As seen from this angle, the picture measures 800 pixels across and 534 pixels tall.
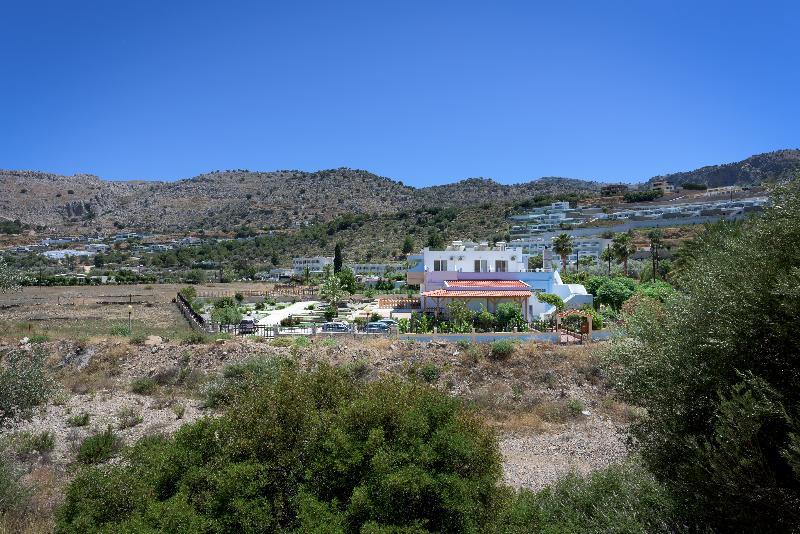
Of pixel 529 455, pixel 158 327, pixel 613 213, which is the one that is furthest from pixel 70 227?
pixel 529 455

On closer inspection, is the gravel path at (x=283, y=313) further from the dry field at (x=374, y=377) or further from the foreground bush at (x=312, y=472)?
the foreground bush at (x=312, y=472)

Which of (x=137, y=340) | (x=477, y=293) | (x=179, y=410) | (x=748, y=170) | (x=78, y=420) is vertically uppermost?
(x=748, y=170)

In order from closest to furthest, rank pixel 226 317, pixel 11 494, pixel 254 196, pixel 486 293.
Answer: pixel 11 494 < pixel 486 293 < pixel 226 317 < pixel 254 196

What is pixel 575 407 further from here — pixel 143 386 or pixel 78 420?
pixel 78 420

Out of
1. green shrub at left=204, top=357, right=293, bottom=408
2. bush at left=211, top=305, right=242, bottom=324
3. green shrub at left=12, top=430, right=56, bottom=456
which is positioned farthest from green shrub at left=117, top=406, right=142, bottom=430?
bush at left=211, top=305, right=242, bottom=324

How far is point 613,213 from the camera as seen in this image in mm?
99438

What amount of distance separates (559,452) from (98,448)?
1344cm

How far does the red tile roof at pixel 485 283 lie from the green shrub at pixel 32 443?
938 inches

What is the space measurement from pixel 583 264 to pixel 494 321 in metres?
41.7

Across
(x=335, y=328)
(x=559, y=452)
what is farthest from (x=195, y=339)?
(x=559, y=452)

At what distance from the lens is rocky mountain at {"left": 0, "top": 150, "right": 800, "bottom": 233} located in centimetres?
12888

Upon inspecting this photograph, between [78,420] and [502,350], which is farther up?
[78,420]

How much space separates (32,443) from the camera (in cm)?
1414

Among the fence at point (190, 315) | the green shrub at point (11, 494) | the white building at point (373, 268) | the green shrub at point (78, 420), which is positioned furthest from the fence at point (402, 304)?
the white building at point (373, 268)
